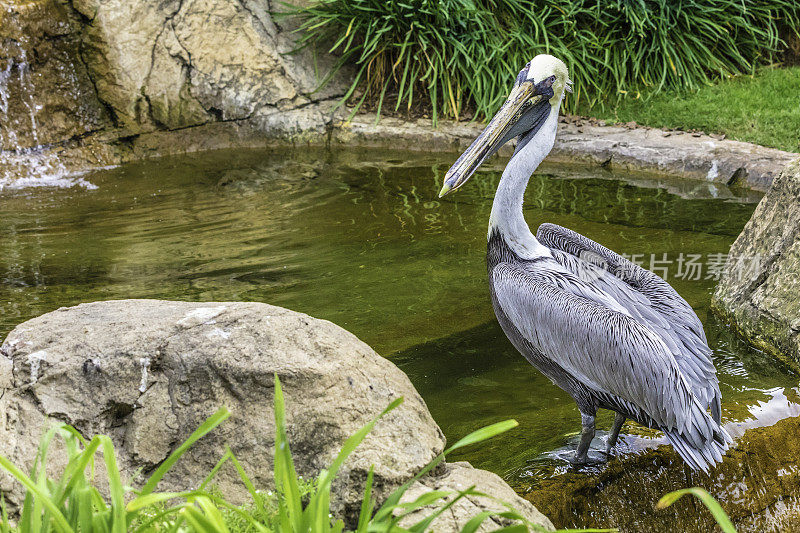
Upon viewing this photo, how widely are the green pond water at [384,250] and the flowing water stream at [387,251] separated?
0.01 metres

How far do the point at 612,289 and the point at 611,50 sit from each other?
496 cm

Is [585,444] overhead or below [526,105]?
below

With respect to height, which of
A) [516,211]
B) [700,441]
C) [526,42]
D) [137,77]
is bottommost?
[700,441]

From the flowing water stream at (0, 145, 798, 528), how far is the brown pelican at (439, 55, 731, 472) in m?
0.31

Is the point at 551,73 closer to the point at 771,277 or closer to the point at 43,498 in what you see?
the point at 771,277

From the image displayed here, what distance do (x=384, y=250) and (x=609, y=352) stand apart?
98.1 inches

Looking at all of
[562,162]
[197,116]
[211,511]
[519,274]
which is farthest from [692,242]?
[197,116]

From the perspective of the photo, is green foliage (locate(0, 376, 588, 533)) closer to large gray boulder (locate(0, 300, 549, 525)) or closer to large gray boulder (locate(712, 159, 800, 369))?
large gray boulder (locate(0, 300, 549, 525))

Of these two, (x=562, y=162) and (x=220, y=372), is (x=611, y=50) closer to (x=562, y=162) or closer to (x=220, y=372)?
(x=562, y=162)

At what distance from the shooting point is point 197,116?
7387mm

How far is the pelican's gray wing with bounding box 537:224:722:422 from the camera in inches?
109

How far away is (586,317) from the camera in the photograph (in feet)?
9.16

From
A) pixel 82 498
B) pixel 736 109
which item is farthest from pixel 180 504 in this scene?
pixel 736 109

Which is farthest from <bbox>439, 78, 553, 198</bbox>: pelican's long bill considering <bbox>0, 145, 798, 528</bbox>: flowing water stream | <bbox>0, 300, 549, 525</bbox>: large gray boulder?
<bbox>0, 300, 549, 525</bbox>: large gray boulder
